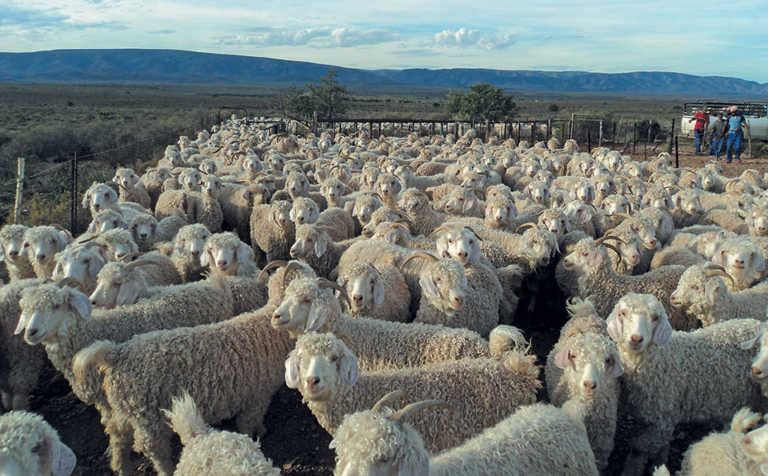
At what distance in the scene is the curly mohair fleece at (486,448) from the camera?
2.54m

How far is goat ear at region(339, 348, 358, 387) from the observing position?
11.3 feet

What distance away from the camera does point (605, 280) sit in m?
5.76

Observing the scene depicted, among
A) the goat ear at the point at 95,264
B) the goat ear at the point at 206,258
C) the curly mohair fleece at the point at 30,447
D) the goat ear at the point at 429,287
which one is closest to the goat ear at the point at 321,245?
the goat ear at the point at 206,258

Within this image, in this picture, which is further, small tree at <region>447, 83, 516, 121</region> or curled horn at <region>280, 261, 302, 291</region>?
small tree at <region>447, 83, 516, 121</region>

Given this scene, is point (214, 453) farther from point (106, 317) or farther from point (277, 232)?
point (277, 232)

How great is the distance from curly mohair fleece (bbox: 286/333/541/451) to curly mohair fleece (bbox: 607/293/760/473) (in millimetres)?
773

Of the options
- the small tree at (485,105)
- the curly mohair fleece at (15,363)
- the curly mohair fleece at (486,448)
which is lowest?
the curly mohair fleece at (15,363)

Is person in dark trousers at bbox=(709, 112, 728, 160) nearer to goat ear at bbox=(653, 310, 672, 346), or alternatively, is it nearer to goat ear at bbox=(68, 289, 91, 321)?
goat ear at bbox=(653, 310, 672, 346)

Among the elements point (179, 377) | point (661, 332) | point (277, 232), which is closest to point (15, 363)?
point (179, 377)

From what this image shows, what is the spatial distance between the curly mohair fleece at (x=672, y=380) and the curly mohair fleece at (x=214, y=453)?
2.73m

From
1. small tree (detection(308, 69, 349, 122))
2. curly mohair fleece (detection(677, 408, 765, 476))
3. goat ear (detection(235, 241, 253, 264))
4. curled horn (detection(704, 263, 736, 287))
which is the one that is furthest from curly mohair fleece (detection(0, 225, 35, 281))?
small tree (detection(308, 69, 349, 122))

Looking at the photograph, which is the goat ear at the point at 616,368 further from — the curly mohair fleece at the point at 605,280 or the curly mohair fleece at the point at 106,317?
the curly mohair fleece at the point at 106,317

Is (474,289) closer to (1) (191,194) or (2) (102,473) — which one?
(2) (102,473)

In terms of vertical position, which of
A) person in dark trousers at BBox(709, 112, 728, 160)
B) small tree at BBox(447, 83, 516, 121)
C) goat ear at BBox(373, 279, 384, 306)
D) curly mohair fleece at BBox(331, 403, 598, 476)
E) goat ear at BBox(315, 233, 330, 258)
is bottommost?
curly mohair fleece at BBox(331, 403, 598, 476)
